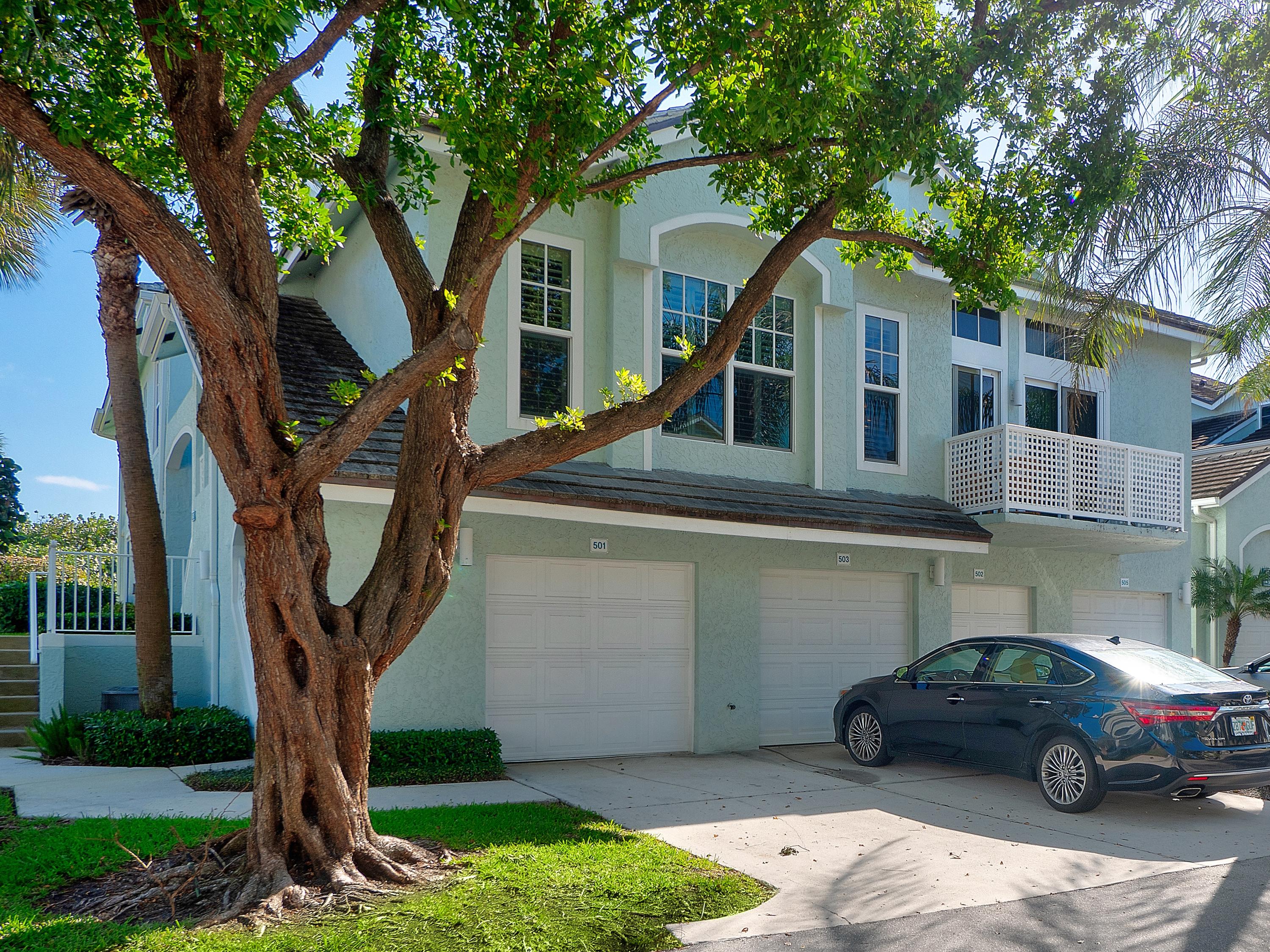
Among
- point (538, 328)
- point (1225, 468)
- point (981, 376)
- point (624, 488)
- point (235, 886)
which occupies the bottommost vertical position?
point (235, 886)

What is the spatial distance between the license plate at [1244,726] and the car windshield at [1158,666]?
45 cm

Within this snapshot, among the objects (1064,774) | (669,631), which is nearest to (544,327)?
(669,631)

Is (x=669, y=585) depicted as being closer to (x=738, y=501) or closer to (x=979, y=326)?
(x=738, y=501)

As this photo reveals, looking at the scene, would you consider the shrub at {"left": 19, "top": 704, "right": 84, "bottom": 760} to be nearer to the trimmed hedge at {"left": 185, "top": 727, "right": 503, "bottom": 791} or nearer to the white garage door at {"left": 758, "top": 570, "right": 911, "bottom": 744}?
the trimmed hedge at {"left": 185, "top": 727, "right": 503, "bottom": 791}

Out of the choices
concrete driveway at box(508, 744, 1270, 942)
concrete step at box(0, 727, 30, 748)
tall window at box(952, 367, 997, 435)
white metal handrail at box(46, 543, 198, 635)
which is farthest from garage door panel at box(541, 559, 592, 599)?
tall window at box(952, 367, 997, 435)

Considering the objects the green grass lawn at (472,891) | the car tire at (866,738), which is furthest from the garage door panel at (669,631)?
the green grass lawn at (472,891)

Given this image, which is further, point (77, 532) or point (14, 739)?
point (77, 532)

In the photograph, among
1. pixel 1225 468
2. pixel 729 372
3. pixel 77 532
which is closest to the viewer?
pixel 729 372

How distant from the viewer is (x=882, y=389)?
48.6 ft

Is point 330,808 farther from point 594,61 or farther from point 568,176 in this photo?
point 594,61

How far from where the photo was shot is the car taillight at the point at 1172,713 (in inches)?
339

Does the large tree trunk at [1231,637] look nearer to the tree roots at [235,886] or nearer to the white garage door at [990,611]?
the white garage door at [990,611]

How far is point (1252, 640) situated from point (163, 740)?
1900cm

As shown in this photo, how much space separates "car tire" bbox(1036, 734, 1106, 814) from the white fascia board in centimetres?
376
